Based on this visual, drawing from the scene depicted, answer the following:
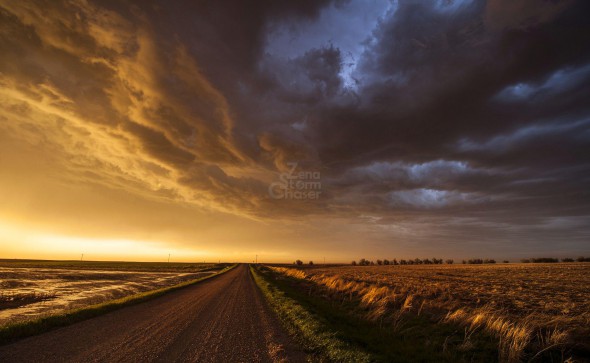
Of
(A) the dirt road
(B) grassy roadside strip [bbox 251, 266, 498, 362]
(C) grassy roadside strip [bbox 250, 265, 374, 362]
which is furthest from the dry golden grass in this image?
(A) the dirt road

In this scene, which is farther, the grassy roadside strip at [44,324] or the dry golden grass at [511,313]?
the grassy roadside strip at [44,324]

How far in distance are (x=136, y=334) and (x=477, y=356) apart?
511 inches

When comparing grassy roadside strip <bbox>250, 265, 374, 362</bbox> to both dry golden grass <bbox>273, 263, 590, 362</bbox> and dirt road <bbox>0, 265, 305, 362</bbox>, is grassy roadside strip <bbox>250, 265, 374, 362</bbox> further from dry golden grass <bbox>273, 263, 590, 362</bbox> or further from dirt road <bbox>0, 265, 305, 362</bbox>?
dry golden grass <bbox>273, 263, 590, 362</bbox>

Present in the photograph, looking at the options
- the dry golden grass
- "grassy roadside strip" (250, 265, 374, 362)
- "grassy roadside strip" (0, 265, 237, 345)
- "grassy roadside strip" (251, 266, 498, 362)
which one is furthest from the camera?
"grassy roadside strip" (0, 265, 237, 345)

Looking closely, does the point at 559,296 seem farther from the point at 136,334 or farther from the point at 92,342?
the point at 92,342

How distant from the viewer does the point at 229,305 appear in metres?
20.7

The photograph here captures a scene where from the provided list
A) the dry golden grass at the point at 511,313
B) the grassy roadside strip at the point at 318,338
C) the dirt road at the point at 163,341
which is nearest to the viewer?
the dirt road at the point at 163,341

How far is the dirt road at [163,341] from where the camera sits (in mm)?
9172

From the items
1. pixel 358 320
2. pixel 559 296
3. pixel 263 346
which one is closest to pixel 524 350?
pixel 358 320

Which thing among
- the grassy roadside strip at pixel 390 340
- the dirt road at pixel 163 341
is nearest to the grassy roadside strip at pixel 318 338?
the grassy roadside strip at pixel 390 340

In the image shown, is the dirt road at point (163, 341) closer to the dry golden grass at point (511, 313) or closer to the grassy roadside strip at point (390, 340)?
the grassy roadside strip at point (390, 340)

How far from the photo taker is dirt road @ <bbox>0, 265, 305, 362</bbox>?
30.1ft

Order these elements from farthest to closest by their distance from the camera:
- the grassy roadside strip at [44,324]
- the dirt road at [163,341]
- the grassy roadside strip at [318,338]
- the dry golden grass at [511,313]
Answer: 1. the grassy roadside strip at [44,324]
2. the dry golden grass at [511,313]
3. the grassy roadside strip at [318,338]
4. the dirt road at [163,341]

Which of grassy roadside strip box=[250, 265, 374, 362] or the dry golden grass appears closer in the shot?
grassy roadside strip box=[250, 265, 374, 362]
